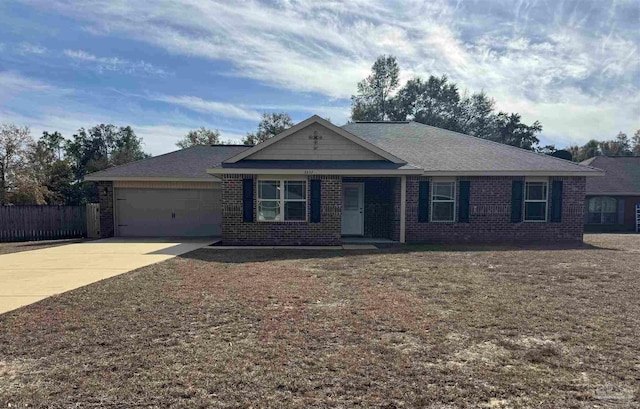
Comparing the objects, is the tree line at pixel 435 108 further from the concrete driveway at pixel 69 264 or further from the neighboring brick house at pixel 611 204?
the concrete driveway at pixel 69 264

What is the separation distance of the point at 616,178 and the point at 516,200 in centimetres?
1487

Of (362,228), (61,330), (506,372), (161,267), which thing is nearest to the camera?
(506,372)

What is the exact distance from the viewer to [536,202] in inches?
538

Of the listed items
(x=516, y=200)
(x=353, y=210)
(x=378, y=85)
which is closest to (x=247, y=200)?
(x=353, y=210)

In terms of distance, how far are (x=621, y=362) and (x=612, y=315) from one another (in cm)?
184

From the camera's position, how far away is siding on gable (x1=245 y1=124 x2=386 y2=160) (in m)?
13.0

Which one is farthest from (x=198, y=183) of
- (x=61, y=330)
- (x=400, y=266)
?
(x=61, y=330)

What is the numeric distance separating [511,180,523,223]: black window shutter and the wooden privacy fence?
16370 mm

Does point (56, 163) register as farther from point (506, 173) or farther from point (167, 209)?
point (506, 173)

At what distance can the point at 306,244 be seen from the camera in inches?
496

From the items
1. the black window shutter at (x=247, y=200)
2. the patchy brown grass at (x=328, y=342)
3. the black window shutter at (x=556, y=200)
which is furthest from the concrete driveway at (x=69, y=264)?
the black window shutter at (x=556, y=200)

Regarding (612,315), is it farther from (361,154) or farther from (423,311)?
(361,154)

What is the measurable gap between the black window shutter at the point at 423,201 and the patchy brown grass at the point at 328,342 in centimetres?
572

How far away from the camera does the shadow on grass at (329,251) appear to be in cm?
1010
